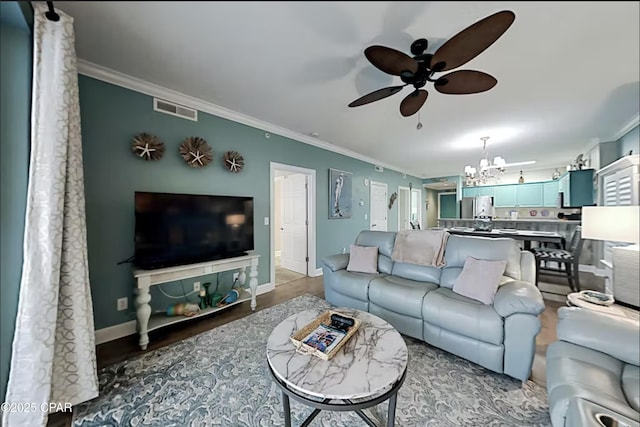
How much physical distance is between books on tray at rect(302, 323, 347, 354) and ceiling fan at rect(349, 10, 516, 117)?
1.73m

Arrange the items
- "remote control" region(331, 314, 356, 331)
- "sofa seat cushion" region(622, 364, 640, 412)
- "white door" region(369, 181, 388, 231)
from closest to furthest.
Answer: "sofa seat cushion" region(622, 364, 640, 412) → "remote control" region(331, 314, 356, 331) → "white door" region(369, 181, 388, 231)

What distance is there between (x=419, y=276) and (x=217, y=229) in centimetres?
233

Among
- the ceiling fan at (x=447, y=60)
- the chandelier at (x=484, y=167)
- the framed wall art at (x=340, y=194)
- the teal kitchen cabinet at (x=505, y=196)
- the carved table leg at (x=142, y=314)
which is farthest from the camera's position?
the teal kitchen cabinet at (x=505, y=196)

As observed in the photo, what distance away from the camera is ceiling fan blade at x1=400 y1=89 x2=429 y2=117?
1841mm

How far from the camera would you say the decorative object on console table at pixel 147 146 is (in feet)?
7.51

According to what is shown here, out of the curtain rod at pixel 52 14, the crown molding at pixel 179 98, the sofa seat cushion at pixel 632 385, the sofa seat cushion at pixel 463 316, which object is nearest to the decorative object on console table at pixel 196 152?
the crown molding at pixel 179 98

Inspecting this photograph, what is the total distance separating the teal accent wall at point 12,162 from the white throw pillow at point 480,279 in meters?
2.98

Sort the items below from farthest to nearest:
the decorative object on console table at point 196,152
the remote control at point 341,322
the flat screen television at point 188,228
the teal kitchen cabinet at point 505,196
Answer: the teal kitchen cabinet at point 505,196 < the decorative object on console table at point 196,152 < the flat screen television at point 188,228 < the remote control at point 341,322

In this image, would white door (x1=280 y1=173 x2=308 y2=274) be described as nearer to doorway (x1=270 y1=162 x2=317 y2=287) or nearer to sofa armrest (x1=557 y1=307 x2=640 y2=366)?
doorway (x1=270 y1=162 x2=317 y2=287)

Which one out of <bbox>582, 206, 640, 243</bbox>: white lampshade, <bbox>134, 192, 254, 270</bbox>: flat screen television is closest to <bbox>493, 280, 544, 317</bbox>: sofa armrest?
<bbox>582, 206, 640, 243</bbox>: white lampshade

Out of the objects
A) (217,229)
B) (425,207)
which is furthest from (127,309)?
(425,207)

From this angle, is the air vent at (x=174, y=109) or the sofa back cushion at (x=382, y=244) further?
the sofa back cushion at (x=382, y=244)

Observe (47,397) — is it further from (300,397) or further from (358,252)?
(358,252)

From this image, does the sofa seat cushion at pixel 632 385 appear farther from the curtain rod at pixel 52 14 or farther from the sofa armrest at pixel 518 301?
the curtain rod at pixel 52 14
